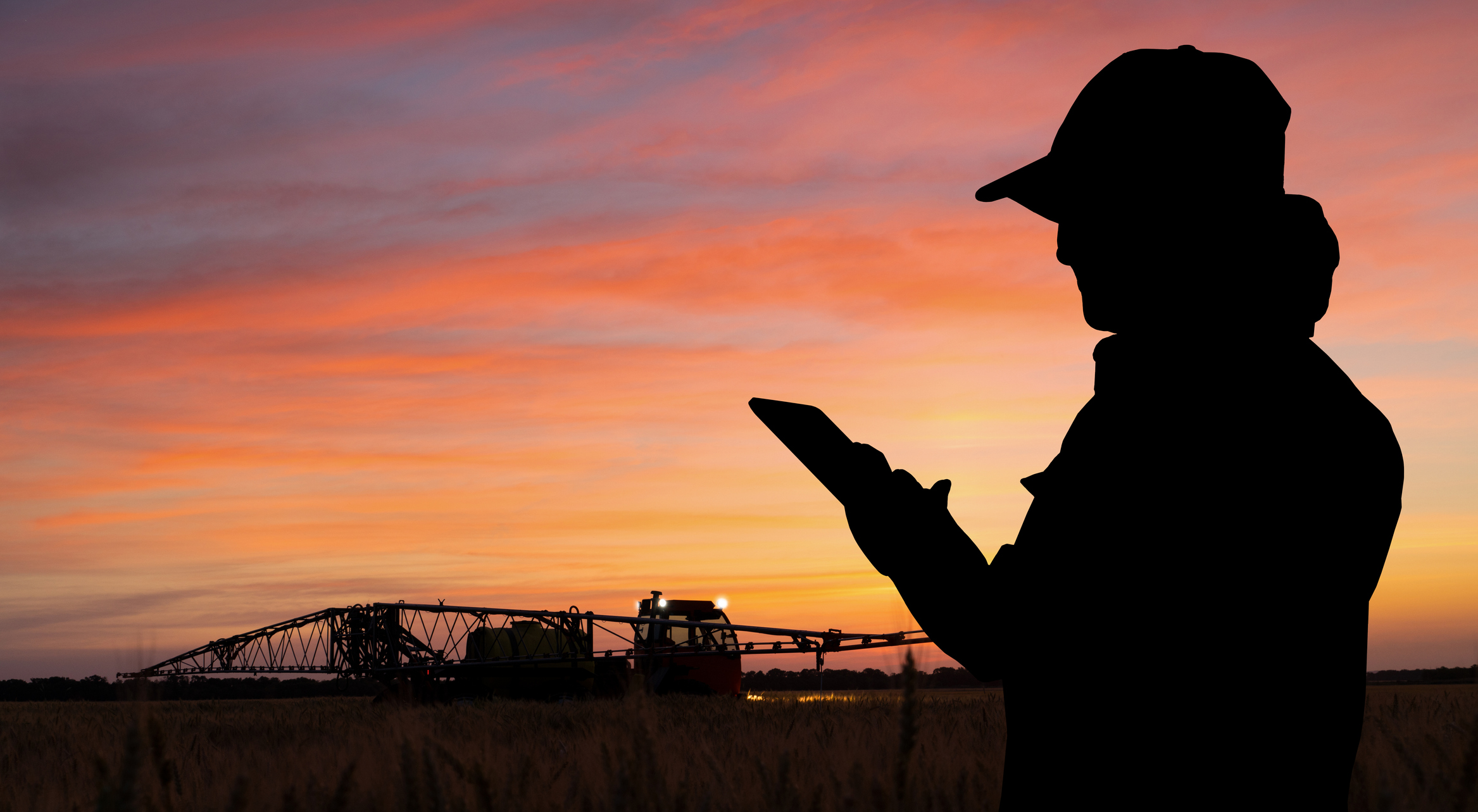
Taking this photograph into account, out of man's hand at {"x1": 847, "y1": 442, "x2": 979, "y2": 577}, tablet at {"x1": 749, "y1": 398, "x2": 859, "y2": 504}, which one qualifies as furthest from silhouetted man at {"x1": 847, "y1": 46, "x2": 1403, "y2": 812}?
tablet at {"x1": 749, "y1": 398, "x2": 859, "y2": 504}

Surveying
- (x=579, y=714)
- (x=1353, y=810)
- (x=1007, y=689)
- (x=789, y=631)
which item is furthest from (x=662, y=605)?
(x=1007, y=689)

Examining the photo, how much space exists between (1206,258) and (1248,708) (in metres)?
0.59

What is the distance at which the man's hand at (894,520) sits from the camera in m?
1.63

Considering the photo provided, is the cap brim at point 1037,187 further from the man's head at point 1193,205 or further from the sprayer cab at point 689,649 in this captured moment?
the sprayer cab at point 689,649

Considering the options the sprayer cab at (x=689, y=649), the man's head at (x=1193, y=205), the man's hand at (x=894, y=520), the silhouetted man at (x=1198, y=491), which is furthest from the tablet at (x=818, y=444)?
the sprayer cab at (x=689, y=649)

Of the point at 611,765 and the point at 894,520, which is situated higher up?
the point at 894,520

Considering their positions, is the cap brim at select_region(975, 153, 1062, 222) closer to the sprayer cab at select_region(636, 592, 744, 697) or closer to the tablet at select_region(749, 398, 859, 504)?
the tablet at select_region(749, 398, 859, 504)

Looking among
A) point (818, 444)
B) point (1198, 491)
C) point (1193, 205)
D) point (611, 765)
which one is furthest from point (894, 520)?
point (611, 765)

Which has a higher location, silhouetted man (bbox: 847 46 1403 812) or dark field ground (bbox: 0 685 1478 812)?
silhouetted man (bbox: 847 46 1403 812)

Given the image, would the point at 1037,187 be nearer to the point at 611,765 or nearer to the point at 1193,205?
the point at 1193,205

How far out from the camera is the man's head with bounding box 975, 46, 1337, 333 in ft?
4.54

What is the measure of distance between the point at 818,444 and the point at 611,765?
260 cm

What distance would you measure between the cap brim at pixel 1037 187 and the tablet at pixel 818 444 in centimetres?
47

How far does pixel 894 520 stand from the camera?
5.38ft
